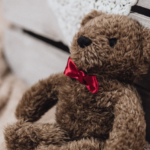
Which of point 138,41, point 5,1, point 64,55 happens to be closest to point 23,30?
point 5,1

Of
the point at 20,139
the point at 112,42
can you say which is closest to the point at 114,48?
the point at 112,42

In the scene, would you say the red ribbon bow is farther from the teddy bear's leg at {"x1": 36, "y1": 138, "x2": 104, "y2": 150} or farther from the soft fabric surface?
the soft fabric surface

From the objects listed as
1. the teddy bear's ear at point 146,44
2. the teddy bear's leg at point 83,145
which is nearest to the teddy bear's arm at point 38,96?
the teddy bear's leg at point 83,145

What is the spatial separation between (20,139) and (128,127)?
31 cm

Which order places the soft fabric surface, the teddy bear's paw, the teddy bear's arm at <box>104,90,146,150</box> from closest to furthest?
the teddy bear's arm at <box>104,90,146,150</box> → the teddy bear's paw → the soft fabric surface

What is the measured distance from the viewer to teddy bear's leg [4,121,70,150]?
531 millimetres

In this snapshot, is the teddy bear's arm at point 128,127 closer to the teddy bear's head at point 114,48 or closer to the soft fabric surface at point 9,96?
the teddy bear's head at point 114,48

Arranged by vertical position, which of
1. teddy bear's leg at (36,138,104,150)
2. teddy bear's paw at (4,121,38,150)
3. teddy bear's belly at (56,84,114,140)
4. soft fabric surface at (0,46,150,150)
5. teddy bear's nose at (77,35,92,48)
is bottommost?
soft fabric surface at (0,46,150,150)

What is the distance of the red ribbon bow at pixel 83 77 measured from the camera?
0.50m

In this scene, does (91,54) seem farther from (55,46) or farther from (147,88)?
(55,46)

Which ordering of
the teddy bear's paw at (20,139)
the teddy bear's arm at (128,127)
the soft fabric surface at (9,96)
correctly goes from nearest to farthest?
the teddy bear's arm at (128,127), the teddy bear's paw at (20,139), the soft fabric surface at (9,96)

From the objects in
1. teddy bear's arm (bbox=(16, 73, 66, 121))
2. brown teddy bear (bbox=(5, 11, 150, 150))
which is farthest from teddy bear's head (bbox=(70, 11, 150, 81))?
teddy bear's arm (bbox=(16, 73, 66, 121))

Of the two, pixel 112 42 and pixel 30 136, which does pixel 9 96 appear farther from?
pixel 112 42

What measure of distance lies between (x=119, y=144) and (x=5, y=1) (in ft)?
3.45
